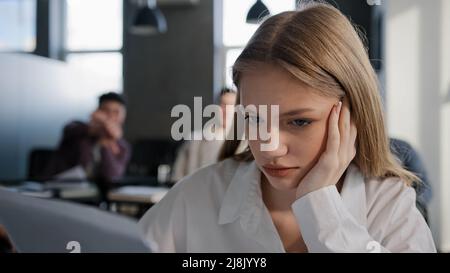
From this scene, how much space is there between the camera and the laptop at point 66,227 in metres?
0.38

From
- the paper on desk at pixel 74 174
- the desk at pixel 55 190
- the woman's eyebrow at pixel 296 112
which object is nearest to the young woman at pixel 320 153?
the woman's eyebrow at pixel 296 112

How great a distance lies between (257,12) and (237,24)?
3 cm

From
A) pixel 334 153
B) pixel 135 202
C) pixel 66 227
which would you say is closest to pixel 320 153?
pixel 334 153

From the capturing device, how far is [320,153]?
52 cm

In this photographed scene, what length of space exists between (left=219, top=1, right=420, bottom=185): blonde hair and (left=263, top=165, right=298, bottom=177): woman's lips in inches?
3.0

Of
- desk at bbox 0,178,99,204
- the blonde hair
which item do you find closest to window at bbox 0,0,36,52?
desk at bbox 0,178,99,204

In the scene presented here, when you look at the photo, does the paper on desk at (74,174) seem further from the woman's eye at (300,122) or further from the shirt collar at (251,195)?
the woman's eye at (300,122)

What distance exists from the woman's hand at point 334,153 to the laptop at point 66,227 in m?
0.20

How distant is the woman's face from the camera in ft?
1.65

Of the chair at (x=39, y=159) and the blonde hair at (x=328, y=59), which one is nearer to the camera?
the blonde hair at (x=328, y=59)

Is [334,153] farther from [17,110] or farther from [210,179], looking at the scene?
[17,110]

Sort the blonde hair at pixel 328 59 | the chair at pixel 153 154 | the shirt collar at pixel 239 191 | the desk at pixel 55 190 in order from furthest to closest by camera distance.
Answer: the chair at pixel 153 154 → the desk at pixel 55 190 → the shirt collar at pixel 239 191 → the blonde hair at pixel 328 59

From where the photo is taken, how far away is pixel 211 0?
0.60 meters
